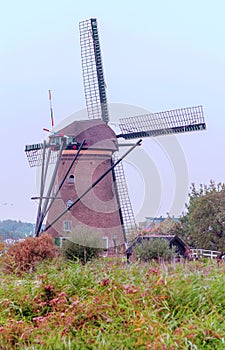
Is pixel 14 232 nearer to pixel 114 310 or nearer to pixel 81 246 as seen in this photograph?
pixel 81 246

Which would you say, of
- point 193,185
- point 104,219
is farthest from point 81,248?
point 193,185

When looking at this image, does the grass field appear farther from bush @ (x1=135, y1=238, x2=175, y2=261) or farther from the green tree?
the green tree

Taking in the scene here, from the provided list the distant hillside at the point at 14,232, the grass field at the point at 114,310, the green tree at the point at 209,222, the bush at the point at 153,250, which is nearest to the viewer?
the grass field at the point at 114,310

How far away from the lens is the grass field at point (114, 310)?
577 cm

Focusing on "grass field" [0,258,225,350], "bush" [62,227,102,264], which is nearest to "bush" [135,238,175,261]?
"bush" [62,227,102,264]

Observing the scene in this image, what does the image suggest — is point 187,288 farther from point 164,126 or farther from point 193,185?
point 193,185

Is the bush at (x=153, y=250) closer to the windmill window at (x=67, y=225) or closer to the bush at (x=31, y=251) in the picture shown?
the bush at (x=31, y=251)

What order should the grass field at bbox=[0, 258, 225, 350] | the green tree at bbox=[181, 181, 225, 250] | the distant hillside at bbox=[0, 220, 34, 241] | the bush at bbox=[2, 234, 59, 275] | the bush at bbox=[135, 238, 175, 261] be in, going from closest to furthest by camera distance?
the grass field at bbox=[0, 258, 225, 350] < the bush at bbox=[2, 234, 59, 275] < the bush at bbox=[135, 238, 175, 261] < the distant hillside at bbox=[0, 220, 34, 241] < the green tree at bbox=[181, 181, 225, 250]

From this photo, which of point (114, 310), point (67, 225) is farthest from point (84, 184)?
point (114, 310)

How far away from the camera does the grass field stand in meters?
5.77

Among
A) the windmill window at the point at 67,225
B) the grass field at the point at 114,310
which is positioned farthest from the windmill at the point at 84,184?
the grass field at the point at 114,310

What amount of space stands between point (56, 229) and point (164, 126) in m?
6.75

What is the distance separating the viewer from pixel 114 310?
6691 millimetres

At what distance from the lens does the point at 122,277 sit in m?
7.98
